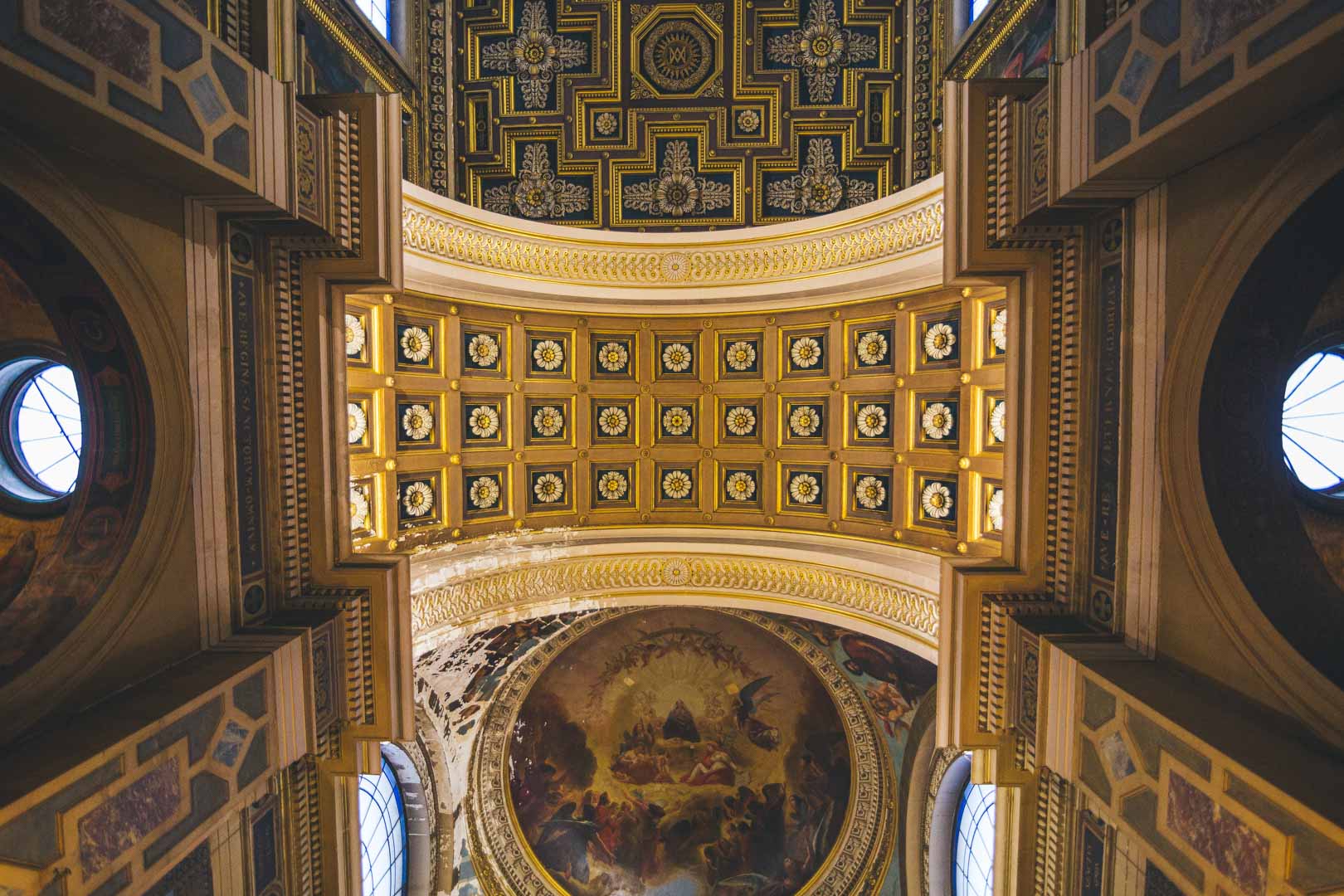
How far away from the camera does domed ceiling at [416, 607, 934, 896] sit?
11.3 metres

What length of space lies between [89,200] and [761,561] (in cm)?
838

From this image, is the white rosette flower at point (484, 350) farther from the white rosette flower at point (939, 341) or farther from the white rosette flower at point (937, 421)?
the white rosette flower at point (937, 421)

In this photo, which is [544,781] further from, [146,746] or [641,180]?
[641,180]

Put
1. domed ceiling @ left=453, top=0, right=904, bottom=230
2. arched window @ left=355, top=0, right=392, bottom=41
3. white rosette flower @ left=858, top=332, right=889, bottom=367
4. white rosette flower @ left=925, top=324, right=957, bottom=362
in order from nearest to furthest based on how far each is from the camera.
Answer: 1. arched window @ left=355, top=0, right=392, bottom=41
2. white rosette flower @ left=925, top=324, right=957, bottom=362
3. white rosette flower @ left=858, top=332, right=889, bottom=367
4. domed ceiling @ left=453, top=0, right=904, bottom=230

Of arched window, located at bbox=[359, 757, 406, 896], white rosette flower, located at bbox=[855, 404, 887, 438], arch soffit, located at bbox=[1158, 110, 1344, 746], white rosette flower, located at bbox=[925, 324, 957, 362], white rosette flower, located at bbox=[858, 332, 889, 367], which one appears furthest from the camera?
arched window, located at bbox=[359, 757, 406, 896]

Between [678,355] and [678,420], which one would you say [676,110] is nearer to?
[678,355]

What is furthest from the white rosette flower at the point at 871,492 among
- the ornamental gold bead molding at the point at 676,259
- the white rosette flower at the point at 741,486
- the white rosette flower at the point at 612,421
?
the white rosette flower at the point at 612,421

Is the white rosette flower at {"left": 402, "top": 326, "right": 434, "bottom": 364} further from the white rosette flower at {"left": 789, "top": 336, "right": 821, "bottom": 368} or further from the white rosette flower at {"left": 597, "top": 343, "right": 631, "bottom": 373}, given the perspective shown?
the white rosette flower at {"left": 789, "top": 336, "right": 821, "bottom": 368}

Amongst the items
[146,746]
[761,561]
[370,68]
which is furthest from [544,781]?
[370,68]

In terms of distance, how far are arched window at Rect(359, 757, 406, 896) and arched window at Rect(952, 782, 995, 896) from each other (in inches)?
375

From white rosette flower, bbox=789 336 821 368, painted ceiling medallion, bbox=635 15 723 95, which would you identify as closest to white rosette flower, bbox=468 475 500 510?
white rosette flower, bbox=789 336 821 368

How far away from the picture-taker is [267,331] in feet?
18.9

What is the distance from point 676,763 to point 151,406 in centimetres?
1045

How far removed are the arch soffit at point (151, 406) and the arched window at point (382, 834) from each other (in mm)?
6220
